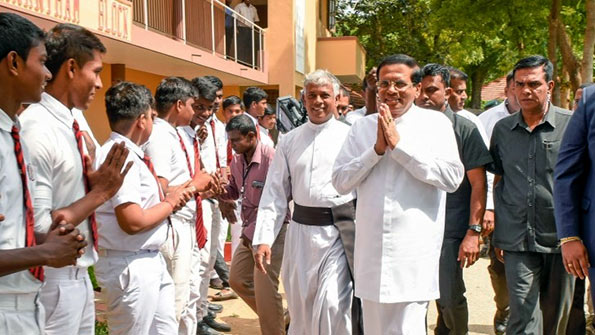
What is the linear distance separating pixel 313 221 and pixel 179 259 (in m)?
1.02

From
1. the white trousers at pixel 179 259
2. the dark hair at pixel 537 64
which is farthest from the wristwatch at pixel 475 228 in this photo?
the white trousers at pixel 179 259

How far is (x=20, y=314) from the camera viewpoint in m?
2.62

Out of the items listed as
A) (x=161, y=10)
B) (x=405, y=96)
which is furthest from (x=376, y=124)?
(x=161, y=10)

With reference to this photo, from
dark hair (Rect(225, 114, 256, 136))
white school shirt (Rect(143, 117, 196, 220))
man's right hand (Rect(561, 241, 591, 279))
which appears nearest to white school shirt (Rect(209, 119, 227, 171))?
dark hair (Rect(225, 114, 256, 136))

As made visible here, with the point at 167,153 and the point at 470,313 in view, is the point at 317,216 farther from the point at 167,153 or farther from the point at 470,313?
the point at 470,313

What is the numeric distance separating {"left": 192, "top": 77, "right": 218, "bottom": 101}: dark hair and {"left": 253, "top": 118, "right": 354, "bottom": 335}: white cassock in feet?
3.70

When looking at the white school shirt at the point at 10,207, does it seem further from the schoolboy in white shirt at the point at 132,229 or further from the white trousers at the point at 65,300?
the schoolboy in white shirt at the point at 132,229

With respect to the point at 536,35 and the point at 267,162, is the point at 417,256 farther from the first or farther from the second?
the point at 536,35

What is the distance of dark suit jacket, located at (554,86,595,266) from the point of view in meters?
3.84

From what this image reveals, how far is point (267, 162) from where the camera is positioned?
20.8 ft

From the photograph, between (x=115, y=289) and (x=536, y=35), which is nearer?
(x=115, y=289)

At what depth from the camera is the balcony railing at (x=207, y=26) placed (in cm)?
1405

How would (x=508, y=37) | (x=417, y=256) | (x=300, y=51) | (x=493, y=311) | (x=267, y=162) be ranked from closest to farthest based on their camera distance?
1. (x=417, y=256)
2. (x=267, y=162)
3. (x=493, y=311)
4. (x=508, y=37)
5. (x=300, y=51)

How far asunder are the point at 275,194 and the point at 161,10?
10.00 meters
